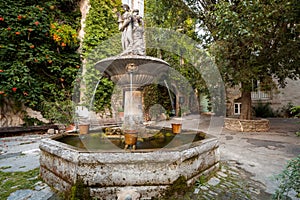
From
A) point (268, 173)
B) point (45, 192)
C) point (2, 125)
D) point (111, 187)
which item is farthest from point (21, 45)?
point (268, 173)

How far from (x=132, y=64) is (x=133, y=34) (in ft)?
2.55

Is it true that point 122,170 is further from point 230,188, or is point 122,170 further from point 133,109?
point 133,109

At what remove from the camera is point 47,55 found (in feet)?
22.6

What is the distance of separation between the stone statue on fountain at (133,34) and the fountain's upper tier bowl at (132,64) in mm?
356

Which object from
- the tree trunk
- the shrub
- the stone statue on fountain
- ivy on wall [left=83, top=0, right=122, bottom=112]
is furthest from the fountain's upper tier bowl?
the shrub

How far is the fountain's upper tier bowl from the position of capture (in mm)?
3003

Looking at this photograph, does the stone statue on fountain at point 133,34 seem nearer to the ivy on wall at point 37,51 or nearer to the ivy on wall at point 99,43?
the ivy on wall at point 99,43

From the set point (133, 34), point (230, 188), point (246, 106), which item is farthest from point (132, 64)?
point (246, 106)

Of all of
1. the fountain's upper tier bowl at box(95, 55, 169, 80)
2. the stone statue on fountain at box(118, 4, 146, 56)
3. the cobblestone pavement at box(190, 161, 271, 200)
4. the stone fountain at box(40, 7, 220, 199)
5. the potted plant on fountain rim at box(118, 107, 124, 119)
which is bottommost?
the cobblestone pavement at box(190, 161, 271, 200)

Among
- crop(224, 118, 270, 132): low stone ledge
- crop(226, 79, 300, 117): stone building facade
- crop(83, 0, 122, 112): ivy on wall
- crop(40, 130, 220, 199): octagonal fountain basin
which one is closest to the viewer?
crop(40, 130, 220, 199): octagonal fountain basin

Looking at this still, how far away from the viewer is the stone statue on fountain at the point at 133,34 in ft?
11.1

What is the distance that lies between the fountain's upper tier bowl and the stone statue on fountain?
36 centimetres

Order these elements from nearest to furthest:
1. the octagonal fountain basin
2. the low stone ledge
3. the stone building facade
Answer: the octagonal fountain basin
the low stone ledge
the stone building facade

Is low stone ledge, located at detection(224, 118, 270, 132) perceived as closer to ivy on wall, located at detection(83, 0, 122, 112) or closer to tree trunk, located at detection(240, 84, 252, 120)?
tree trunk, located at detection(240, 84, 252, 120)
